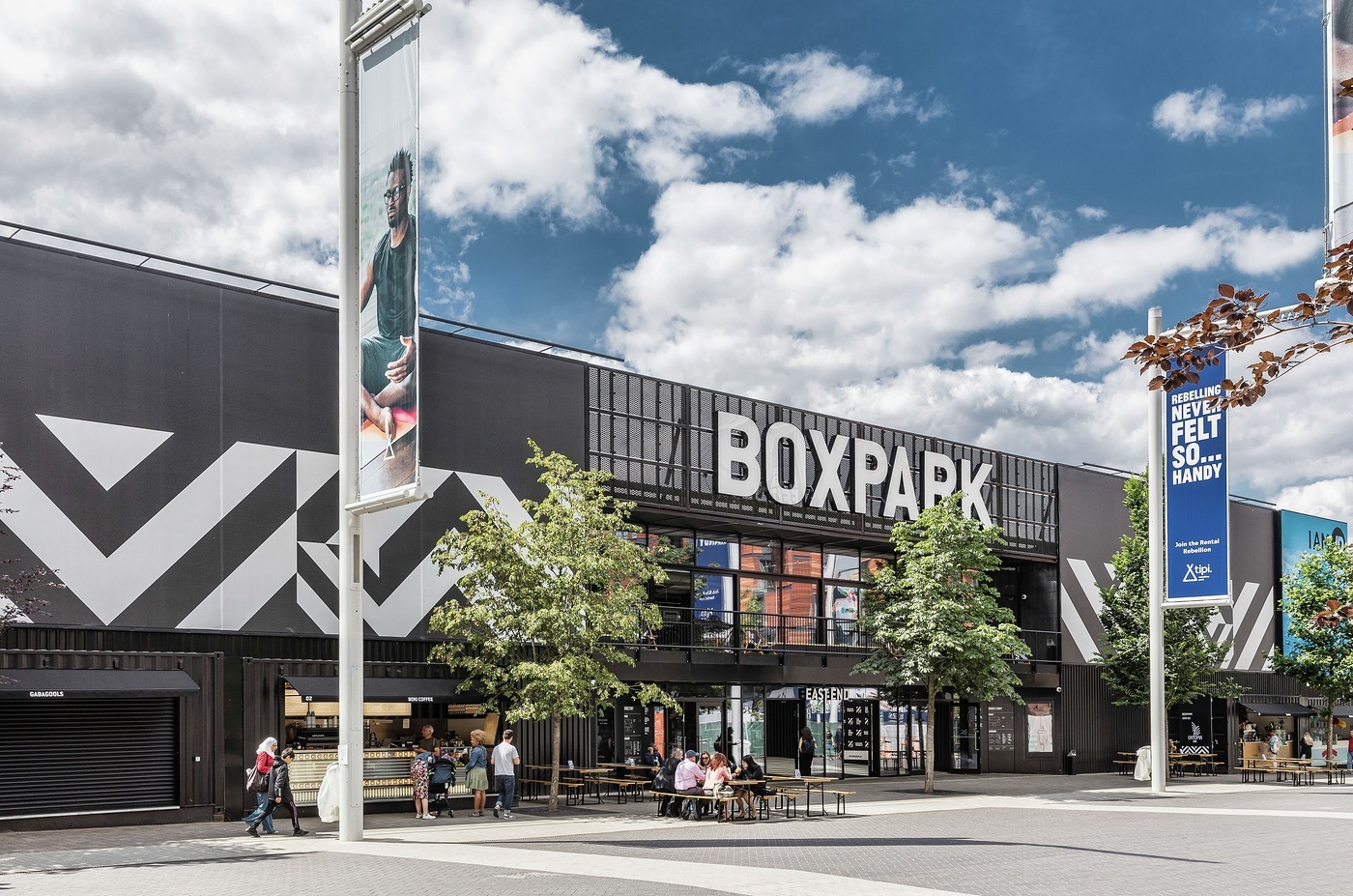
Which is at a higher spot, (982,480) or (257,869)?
(982,480)

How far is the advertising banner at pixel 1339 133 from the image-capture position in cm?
603

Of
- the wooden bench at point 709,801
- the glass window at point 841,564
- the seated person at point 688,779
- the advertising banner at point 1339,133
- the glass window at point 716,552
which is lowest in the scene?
the wooden bench at point 709,801

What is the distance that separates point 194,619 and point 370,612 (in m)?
3.62

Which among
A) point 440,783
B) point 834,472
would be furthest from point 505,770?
point 834,472

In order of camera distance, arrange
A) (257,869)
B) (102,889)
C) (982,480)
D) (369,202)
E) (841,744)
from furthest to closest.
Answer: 1. (982,480)
2. (841,744)
3. (369,202)
4. (257,869)
5. (102,889)

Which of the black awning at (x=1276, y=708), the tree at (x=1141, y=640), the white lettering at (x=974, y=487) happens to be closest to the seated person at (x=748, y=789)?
the white lettering at (x=974, y=487)

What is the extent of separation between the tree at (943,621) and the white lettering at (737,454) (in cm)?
402

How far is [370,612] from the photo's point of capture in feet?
83.9

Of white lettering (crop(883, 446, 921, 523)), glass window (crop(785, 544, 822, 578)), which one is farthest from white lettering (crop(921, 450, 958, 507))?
glass window (crop(785, 544, 822, 578))

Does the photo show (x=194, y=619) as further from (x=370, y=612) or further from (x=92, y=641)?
(x=370, y=612)

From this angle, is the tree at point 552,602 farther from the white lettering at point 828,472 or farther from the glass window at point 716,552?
the white lettering at point 828,472

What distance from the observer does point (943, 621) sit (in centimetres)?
2967

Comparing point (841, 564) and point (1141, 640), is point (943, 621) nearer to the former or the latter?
point (841, 564)

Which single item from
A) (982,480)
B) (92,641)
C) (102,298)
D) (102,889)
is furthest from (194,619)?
(982,480)
